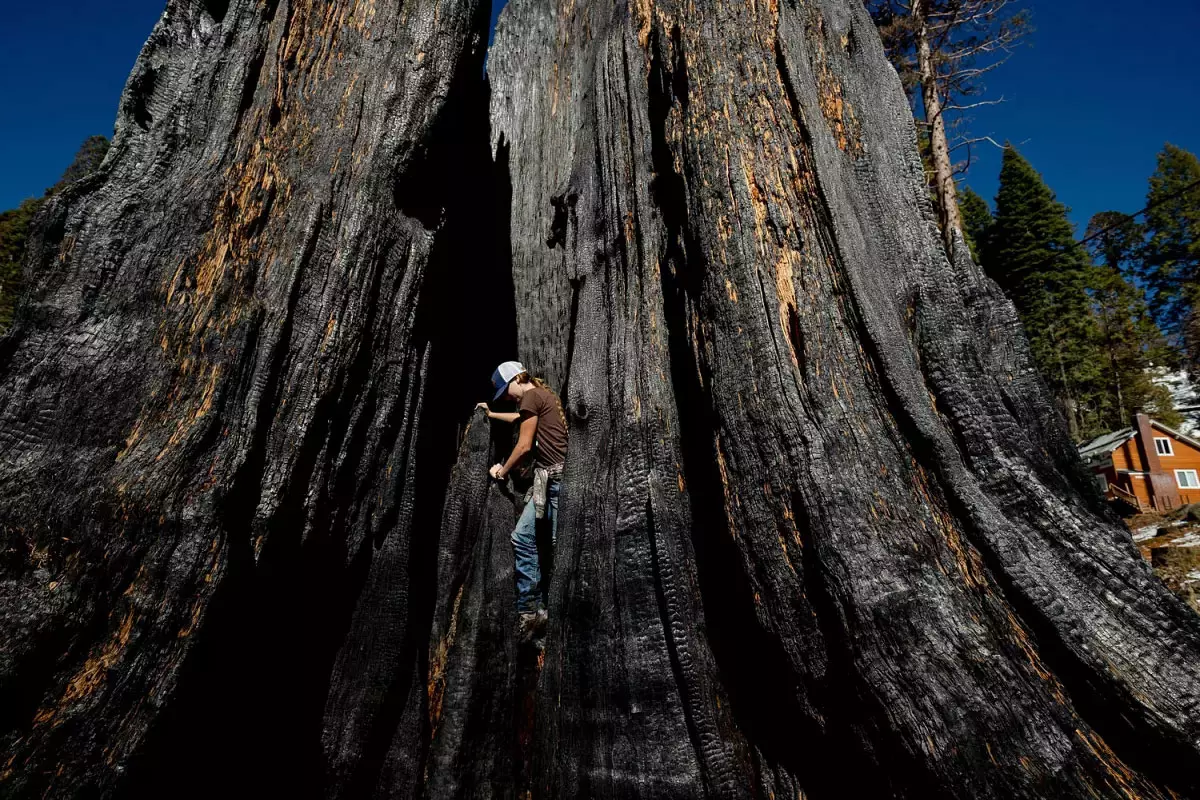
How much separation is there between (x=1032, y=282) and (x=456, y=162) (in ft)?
120

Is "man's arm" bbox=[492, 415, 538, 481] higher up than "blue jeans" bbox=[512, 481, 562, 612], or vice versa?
"man's arm" bbox=[492, 415, 538, 481]

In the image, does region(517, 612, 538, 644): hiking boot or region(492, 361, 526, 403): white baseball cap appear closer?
region(517, 612, 538, 644): hiking boot

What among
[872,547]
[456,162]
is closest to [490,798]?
[872,547]

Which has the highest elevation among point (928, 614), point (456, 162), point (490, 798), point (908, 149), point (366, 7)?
point (366, 7)

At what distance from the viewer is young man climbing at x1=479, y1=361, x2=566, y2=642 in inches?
165

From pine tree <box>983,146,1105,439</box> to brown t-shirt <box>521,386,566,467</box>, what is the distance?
115 feet

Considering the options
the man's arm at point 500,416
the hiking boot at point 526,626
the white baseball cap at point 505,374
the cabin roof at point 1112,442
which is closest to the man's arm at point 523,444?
the man's arm at point 500,416

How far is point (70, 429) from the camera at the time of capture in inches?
116

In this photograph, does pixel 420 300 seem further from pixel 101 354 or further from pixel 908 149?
pixel 908 149

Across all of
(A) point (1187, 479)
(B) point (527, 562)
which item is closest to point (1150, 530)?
(B) point (527, 562)

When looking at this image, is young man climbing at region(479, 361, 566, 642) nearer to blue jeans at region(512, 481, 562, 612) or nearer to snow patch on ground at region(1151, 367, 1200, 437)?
blue jeans at region(512, 481, 562, 612)

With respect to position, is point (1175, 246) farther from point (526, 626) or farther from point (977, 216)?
point (526, 626)

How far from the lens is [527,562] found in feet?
13.8

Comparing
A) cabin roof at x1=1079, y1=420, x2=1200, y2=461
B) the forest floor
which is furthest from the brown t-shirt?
cabin roof at x1=1079, y1=420, x2=1200, y2=461
